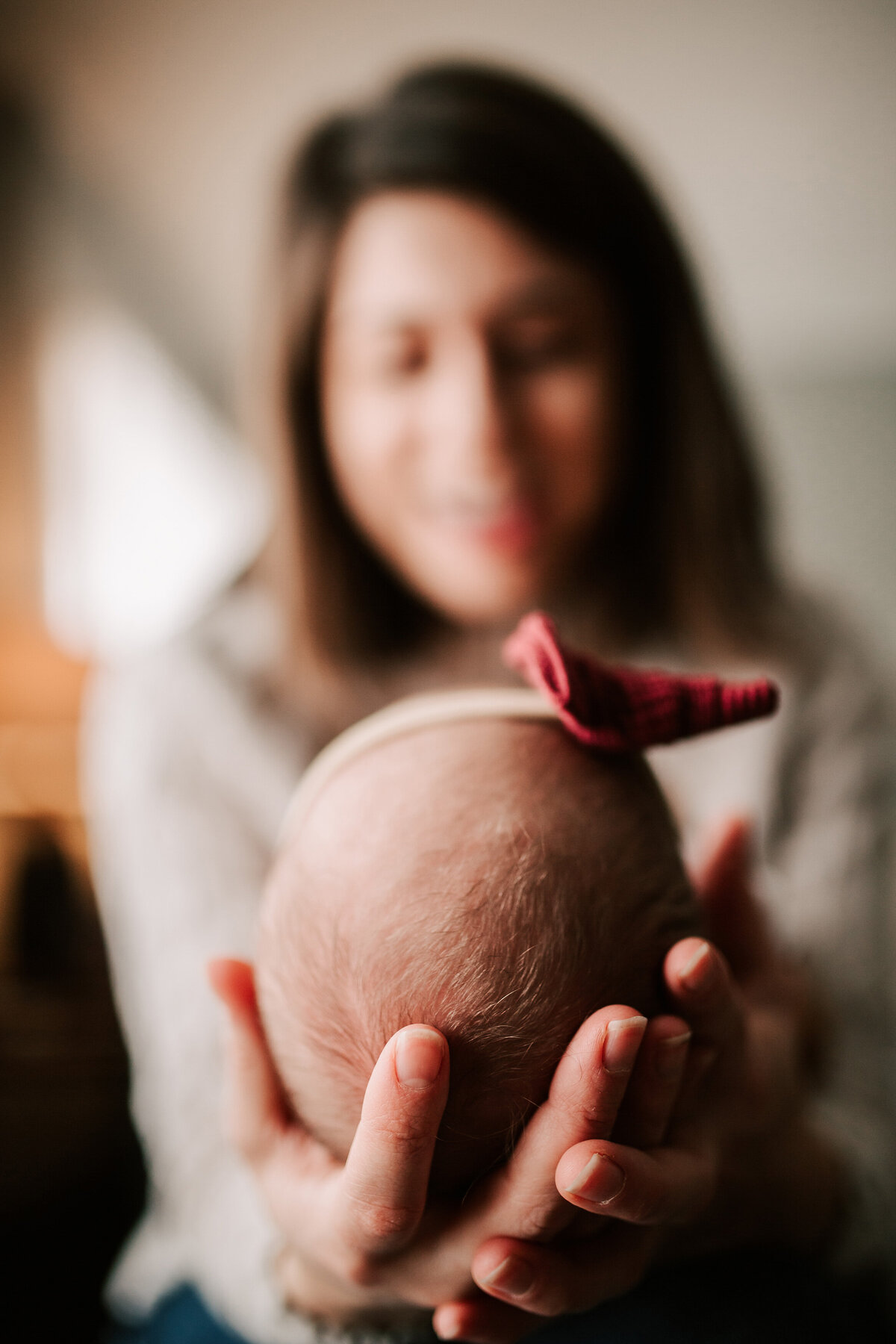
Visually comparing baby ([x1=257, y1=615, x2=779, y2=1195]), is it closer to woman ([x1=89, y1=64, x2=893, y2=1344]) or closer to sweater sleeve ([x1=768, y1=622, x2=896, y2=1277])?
woman ([x1=89, y1=64, x2=893, y2=1344])

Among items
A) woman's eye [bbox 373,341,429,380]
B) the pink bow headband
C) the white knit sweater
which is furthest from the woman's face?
the pink bow headband

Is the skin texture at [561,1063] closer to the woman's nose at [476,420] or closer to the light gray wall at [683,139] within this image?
the woman's nose at [476,420]

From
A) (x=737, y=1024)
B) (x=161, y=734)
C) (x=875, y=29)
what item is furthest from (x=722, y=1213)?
(x=875, y=29)

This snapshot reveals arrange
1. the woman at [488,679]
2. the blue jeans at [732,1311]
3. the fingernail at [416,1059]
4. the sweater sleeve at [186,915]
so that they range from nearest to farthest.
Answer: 1. the fingernail at [416,1059]
2. the woman at [488,679]
3. the blue jeans at [732,1311]
4. the sweater sleeve at [186,915]

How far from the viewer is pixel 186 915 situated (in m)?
0.72

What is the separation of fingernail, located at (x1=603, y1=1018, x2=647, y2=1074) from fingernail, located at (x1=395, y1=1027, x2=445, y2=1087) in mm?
64

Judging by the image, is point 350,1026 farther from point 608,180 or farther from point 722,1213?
point 608,180

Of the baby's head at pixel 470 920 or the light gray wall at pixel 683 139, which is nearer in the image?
the baby's head at pixel 470 920

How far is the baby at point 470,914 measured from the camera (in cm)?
33

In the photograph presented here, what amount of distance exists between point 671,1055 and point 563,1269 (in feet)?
0.40

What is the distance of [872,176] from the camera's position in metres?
1.64

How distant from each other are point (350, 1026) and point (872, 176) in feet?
6.37

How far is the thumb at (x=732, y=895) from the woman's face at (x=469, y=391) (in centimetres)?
31

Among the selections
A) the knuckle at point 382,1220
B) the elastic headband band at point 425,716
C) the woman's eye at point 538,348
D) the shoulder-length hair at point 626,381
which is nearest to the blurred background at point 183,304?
the shoulder-length hair at point 626,381
